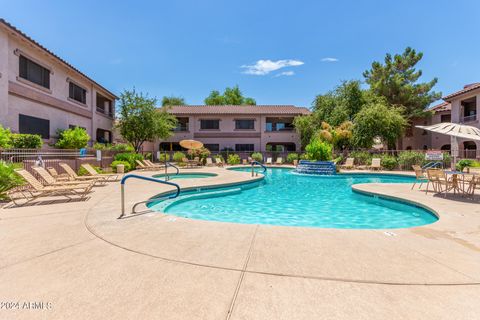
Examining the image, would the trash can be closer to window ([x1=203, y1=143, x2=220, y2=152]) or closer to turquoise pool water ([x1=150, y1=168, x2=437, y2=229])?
turquoise pool water ([x1=150, y1=168, x2=437, y2=229])

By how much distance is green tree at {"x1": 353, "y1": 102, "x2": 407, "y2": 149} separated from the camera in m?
22.4

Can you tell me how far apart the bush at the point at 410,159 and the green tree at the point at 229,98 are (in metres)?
41.0

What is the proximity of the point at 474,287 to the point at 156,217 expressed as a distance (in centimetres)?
541

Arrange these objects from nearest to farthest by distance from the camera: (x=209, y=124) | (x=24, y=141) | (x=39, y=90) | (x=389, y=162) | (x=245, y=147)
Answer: (x=24, y=141) < (x=39, y=90) < (x=389, y=162) < (x=245, y=147) < (x=209, y=124)

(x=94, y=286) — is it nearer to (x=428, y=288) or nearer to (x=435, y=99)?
(x=428, y=288)

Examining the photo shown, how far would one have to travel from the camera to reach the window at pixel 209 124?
109 ft

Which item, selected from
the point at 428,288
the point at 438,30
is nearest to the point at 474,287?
the point at 428,288

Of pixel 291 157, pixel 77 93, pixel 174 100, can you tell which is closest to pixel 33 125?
pixel 77 93

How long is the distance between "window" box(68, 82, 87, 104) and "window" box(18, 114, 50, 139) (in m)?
4.07

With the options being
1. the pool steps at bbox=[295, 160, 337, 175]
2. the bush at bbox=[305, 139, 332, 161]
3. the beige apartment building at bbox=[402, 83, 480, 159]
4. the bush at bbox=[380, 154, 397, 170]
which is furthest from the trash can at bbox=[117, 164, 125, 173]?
the beige apartment building at bbox=[402, 83, 480, 159]

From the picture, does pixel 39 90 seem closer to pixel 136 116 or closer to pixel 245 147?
pixel 136 116

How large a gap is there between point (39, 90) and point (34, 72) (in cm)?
114

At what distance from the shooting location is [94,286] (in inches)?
105

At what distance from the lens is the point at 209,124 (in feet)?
109
